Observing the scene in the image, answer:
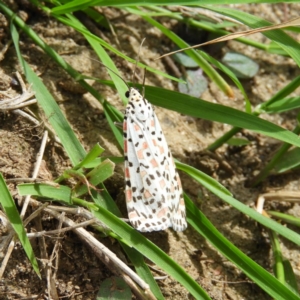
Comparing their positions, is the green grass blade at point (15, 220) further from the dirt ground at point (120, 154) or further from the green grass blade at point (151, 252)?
the green grass blade at point (151, 252)

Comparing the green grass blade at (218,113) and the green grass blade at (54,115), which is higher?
the green grass blade at (218,113)

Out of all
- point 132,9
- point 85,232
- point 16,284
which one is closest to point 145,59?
point 132,9

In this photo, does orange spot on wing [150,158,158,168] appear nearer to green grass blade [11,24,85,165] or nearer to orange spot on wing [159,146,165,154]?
orange spot on wing [159,146,165,154]

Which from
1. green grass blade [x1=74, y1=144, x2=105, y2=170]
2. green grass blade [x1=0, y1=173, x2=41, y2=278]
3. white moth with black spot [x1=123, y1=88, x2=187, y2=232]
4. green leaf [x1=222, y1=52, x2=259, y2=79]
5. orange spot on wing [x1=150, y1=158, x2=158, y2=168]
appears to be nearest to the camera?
green grass blade [x1=0, y1=173, x2=41, y2=278]

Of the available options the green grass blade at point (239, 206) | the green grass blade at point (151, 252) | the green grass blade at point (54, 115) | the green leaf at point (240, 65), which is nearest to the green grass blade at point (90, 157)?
Answer: the green grass blade at point (54, 115)

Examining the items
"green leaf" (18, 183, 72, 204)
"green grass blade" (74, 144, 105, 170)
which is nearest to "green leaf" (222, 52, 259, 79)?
"green grass blade" (74, 144, 105, 170)
